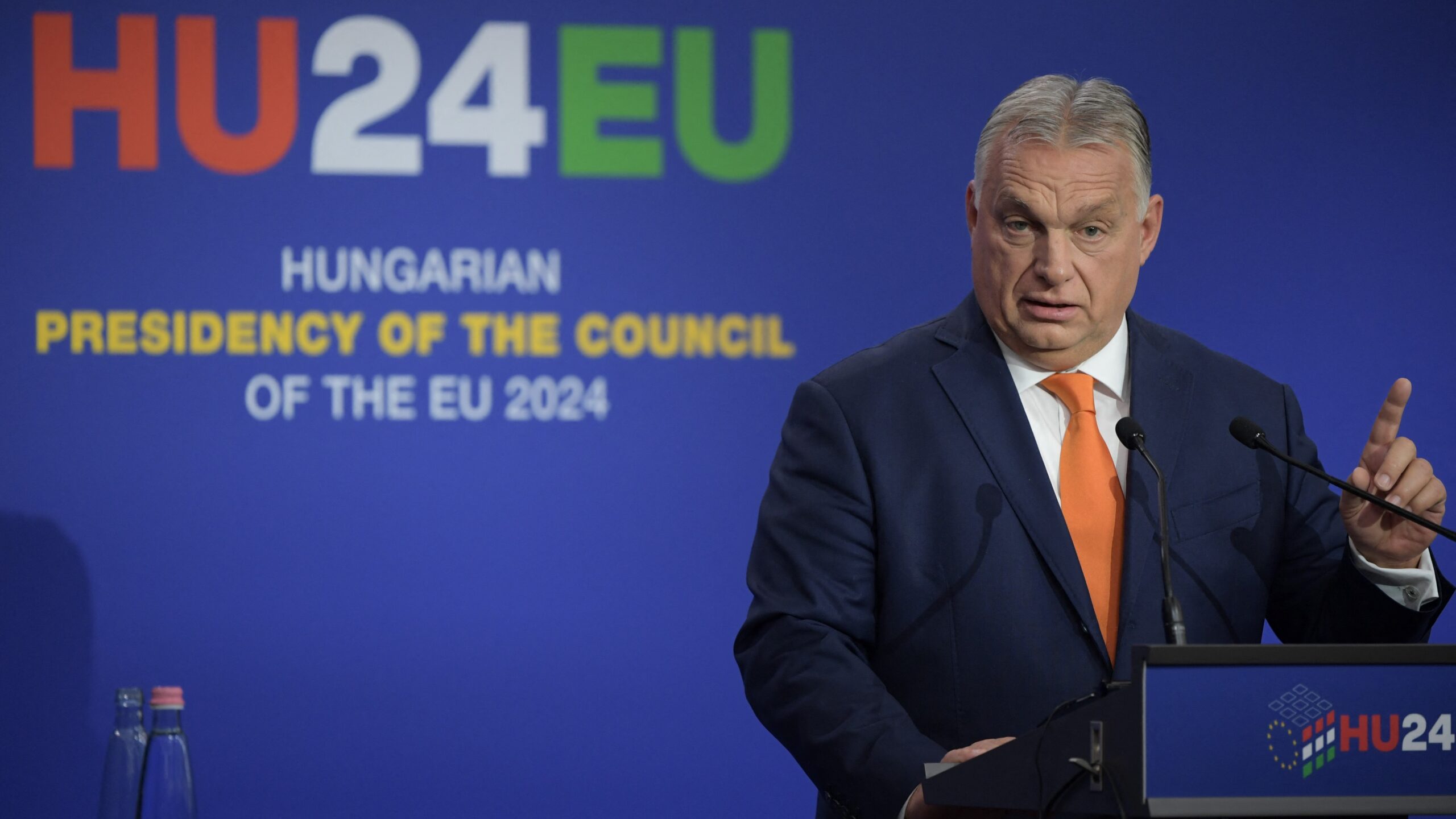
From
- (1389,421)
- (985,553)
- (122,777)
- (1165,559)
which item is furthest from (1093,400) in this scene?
(122,777)

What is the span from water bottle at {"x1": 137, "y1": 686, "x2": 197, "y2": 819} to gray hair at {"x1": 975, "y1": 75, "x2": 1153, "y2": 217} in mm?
1468

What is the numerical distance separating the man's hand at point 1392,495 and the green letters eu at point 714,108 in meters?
2.02

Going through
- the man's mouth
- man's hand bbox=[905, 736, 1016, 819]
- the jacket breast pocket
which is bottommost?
man's hand bbox=[905, 736, 1016, 819]

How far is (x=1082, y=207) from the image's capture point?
1.91 m

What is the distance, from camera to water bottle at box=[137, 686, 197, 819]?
225 cm

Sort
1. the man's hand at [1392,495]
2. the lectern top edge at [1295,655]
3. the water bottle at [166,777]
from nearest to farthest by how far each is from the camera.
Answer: the lectern top edge at [1295,655], the man's hand at [1392,495], the water bottle at [166,777]

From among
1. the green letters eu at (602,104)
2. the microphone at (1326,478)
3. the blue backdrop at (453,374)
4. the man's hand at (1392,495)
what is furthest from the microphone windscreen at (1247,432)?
the green letters eu at (602,104)

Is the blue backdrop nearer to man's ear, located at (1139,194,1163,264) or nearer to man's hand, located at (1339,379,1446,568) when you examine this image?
man's ear, located at (1139,194,1163,264)

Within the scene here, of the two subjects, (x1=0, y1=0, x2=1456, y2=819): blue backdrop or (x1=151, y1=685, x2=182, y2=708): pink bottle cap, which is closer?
(x1=151, y1=685, x2=182, y2=708): pink bottle cap

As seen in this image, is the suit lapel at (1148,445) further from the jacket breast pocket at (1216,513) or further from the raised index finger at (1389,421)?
the raised index finger at (1389,421)

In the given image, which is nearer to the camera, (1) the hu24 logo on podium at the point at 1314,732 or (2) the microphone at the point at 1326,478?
(1) the hu24 logo on podium at the point at 1314,732

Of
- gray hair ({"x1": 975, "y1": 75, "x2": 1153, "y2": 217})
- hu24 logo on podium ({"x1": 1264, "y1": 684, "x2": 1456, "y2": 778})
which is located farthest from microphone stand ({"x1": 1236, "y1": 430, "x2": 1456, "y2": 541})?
gray hair ({"x1": 975, "y1": 75, "x2": 1153, "y2": 217})

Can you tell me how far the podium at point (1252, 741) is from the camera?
3.87ft

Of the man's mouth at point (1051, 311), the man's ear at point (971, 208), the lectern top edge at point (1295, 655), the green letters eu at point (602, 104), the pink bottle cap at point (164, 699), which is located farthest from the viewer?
the green letters eu at point (602, 104)
